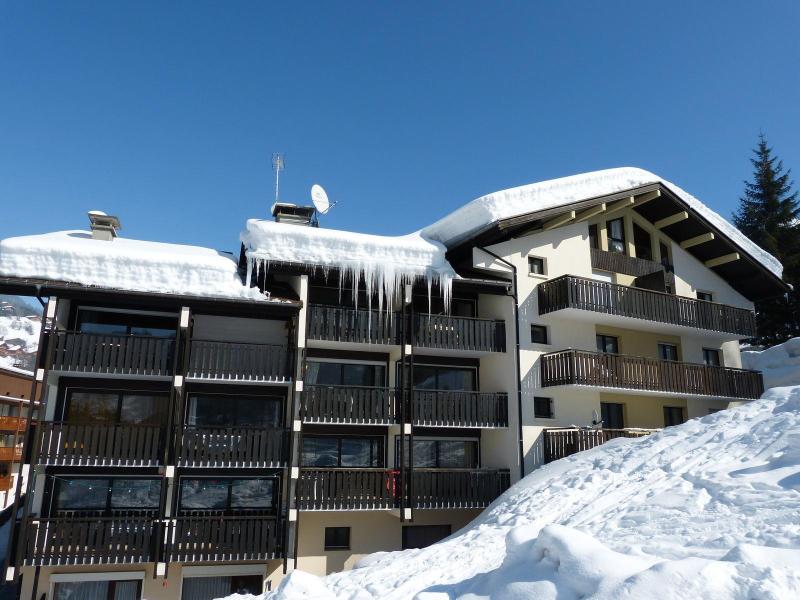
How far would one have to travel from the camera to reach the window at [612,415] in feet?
67.6

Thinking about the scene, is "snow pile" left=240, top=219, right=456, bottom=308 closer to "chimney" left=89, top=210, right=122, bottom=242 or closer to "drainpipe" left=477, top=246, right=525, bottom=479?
"drainpipe" left=477, top=246, right=525, bottom=479

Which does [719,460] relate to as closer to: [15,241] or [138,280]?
[138,280]

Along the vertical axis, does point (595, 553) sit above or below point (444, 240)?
below

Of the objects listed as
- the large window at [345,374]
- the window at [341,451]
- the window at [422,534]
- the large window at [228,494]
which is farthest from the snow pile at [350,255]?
the window at [422,534]

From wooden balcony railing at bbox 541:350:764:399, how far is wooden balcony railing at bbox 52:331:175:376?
11.1 m

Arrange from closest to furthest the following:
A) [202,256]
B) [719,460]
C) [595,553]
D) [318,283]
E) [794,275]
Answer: [595,553] < [719,460] < [202,256] < [318,283] < [794,275]

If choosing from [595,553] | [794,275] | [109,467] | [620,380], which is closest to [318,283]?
[109,467]

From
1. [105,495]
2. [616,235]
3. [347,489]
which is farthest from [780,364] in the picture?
[105,495]

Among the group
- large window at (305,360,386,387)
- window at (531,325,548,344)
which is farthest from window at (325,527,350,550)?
window at (531,325,548,344)

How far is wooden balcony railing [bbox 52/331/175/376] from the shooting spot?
15.4 meters

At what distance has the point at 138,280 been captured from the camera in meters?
16.3

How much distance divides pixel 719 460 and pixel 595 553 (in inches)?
274

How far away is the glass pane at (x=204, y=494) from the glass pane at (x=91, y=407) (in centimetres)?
263

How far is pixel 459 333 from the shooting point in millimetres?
18938
